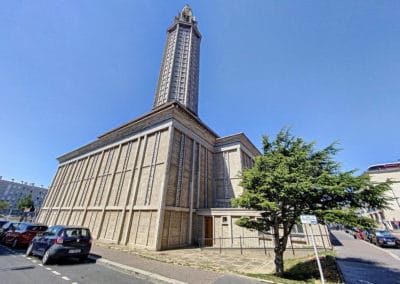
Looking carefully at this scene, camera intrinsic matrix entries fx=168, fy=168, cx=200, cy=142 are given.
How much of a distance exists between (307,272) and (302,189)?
4.00 m

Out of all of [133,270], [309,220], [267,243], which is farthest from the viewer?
[267,243]

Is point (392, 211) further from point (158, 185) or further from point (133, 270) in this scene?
point (133, 270)

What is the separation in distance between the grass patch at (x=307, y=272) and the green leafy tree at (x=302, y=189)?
27.4 inches

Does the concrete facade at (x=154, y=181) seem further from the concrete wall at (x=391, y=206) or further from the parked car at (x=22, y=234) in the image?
the concrete wall at (x=391, y=206)

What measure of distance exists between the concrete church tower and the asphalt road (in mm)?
25578

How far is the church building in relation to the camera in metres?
13.3

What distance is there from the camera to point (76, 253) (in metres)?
7.52

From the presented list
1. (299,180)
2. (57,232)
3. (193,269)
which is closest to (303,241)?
(299,180)

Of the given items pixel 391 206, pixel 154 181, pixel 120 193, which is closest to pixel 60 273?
pixel 154 181

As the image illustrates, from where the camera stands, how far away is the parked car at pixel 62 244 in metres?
7.12

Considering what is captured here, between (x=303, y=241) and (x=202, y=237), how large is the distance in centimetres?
779

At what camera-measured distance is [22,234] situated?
1082cm

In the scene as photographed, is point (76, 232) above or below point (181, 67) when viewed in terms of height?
below

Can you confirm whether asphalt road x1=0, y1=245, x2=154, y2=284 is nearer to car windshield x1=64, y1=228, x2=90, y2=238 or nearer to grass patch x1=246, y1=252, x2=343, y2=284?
car windshield x1=64, y1=228, x2=90, y2=238
